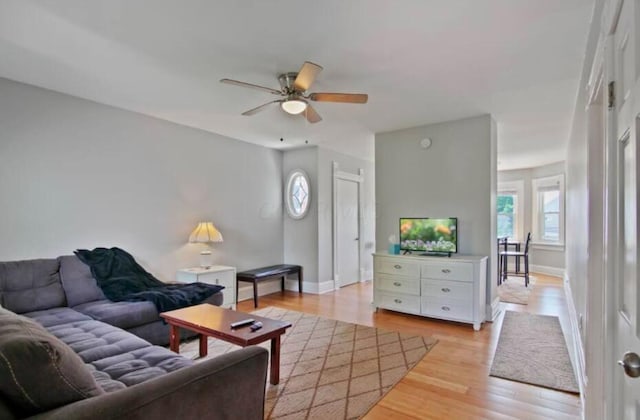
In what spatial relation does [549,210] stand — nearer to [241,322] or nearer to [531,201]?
[531,201]

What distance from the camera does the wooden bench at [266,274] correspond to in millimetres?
4906

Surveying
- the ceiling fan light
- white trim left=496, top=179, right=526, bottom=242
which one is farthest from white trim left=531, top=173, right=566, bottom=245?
the ceiling fan light

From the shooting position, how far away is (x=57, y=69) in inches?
114

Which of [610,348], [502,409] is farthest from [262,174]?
[610,348]

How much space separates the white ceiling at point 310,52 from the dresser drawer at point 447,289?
1996 mm

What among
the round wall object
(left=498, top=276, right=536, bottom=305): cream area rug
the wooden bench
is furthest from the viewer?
(left=498, top=276, right=536, bottom=305): cream area rug

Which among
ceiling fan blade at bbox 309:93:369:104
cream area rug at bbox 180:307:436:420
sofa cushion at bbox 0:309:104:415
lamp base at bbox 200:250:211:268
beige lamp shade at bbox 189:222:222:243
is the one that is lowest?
cream area rug at bbox 180:307:436:420

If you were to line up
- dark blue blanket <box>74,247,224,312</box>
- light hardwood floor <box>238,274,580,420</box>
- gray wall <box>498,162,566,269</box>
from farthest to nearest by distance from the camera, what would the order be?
gray wall <box>498,162,566,269</box> < dark blue blanket <box>74,247,224,312</box> < light hardwood floor <box>238,274,580,420</box>

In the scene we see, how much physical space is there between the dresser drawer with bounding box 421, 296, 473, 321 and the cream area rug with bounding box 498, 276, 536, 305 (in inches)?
67.3

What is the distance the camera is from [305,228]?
5.93 metres

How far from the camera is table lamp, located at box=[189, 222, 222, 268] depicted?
4.44 metres

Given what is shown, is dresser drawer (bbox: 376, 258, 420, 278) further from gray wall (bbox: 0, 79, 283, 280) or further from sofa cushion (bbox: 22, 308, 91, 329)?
sofa cushion (bbox: 22, 308, 91, 329)

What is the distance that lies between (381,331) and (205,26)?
10.7ft

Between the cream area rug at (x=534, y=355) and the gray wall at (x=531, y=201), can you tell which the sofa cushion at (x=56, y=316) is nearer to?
the cream area rug at (x=534, y=355)
